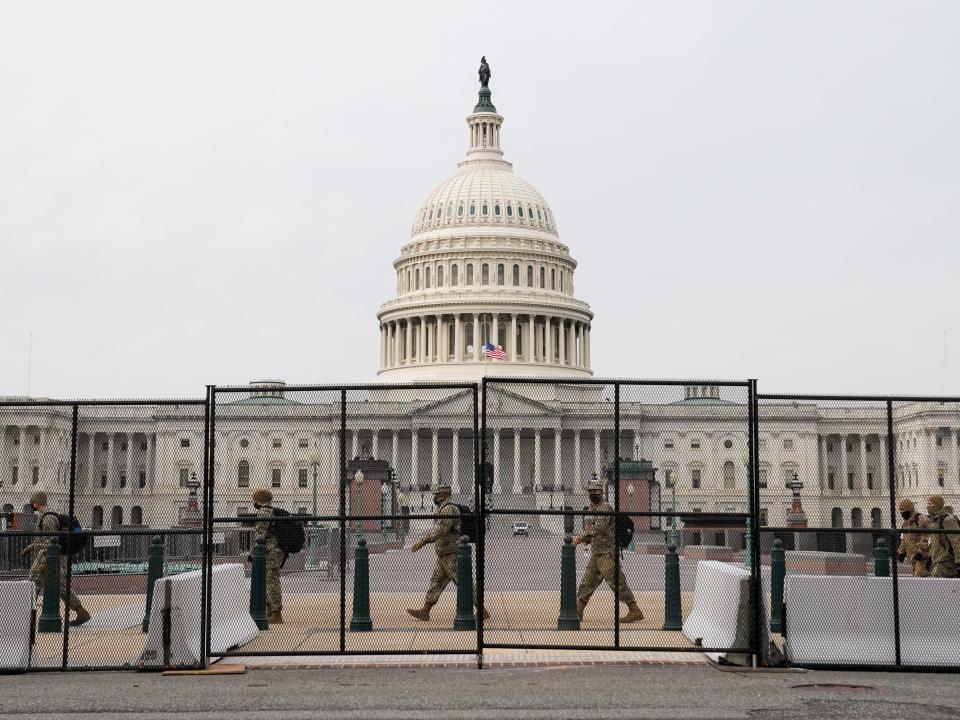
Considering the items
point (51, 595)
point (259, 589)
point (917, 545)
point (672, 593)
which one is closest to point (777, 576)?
point (672, 593)

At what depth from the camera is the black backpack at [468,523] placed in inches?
658

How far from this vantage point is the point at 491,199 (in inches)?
5413

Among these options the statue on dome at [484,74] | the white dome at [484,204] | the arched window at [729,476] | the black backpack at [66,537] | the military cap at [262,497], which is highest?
the statue on dome at [484,74]

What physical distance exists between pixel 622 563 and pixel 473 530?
2230 mm

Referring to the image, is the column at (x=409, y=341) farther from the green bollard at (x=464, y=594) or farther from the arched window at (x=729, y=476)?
the green bollard at (x=464, y=594)

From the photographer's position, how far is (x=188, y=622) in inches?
621

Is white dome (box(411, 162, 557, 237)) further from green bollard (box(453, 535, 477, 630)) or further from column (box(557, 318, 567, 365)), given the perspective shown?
green bollard (box(453, 535, 477, 630))

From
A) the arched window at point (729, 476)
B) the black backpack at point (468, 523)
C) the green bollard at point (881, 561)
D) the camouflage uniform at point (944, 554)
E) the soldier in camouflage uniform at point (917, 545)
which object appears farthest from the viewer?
the arched window at point (729, 476)

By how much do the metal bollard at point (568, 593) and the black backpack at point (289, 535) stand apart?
374cm

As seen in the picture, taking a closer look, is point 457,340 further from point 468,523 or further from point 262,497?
point 468,523

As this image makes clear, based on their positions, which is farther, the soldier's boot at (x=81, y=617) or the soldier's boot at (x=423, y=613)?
the soldier's boot at (x=81, y=617)

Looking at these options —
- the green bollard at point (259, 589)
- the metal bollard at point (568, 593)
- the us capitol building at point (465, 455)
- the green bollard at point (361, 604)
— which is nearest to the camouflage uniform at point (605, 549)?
the metal bollard at point (568, 593)

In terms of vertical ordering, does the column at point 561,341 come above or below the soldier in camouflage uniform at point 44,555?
above

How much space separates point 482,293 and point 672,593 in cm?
11496
